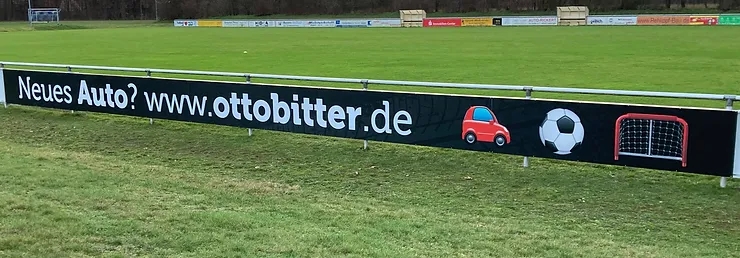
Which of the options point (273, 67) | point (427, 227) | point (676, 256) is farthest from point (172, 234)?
point (273, 67)

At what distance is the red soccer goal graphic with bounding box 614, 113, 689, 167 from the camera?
23.6ft

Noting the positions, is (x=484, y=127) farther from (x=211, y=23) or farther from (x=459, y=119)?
(x=211, y=23)

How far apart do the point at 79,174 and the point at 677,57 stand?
20.7m

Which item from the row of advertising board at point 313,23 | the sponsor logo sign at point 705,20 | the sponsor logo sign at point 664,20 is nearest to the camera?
the sponsor logo sign at point 705,20

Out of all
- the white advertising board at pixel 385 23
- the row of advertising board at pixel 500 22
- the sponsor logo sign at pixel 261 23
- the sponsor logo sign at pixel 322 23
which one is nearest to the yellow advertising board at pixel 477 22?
the row of advertising board at pixel 500 22

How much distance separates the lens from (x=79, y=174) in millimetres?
8164

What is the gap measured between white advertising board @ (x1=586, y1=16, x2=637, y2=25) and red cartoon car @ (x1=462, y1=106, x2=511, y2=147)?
50828 millimetres

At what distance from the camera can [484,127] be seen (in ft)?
27.7

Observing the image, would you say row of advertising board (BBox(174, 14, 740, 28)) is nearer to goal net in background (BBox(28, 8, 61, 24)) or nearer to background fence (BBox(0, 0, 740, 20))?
background fence (BBox(0, 0, 740, 20))

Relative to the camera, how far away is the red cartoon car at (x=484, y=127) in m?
8.34

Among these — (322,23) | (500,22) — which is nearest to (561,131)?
(500,22)

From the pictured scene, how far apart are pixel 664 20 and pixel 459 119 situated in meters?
50.6

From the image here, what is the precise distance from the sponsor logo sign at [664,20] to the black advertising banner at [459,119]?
49737 millimetres

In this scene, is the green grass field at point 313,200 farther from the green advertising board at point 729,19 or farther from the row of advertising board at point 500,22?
the row of advertising board at point 500,22
